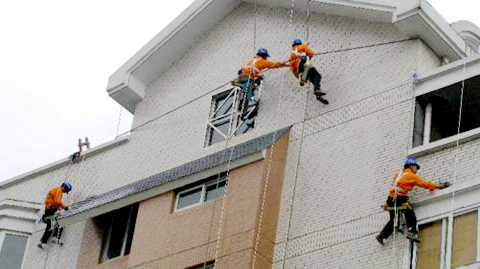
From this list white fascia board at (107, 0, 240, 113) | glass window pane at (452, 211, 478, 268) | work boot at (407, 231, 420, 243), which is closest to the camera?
glass window pane at (452, 211, 478, 268)

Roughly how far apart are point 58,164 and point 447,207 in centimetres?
1140

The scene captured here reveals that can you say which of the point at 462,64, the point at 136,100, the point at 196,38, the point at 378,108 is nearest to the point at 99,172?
the point at 136,100

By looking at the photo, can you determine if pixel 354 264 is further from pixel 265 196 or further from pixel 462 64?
pixel 462 64

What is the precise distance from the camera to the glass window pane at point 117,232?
84.7ft

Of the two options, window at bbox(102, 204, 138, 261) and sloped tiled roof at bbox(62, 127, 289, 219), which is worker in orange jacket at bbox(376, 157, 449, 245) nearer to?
sloped tiled roof at bbox(62, 127, 289, 219)

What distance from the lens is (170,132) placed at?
88.0 feet

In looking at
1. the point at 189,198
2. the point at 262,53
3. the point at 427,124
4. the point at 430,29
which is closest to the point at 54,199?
the point at 189,198

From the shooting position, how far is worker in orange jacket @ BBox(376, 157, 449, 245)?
20516 millimetres

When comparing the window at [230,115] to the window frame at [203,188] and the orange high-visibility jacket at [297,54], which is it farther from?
the window frame at [203,188]

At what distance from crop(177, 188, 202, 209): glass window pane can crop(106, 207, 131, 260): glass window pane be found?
2010 millimetres

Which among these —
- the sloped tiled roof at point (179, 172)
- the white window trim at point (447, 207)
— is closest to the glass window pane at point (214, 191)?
the sloped tiled roof at point (179, 172)

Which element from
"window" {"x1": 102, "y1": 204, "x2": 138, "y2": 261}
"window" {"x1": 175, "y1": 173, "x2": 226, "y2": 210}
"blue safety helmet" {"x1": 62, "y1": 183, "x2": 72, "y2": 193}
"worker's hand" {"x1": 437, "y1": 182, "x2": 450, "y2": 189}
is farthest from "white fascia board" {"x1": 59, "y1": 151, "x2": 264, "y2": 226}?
"worker's hand" {"x1": 437, "y1": 182, "x2": 450, "y2": 189}

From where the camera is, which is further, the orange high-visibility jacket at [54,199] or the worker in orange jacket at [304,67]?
the orange high-visibility jacket at [54,199]

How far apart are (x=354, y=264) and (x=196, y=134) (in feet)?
20.5
